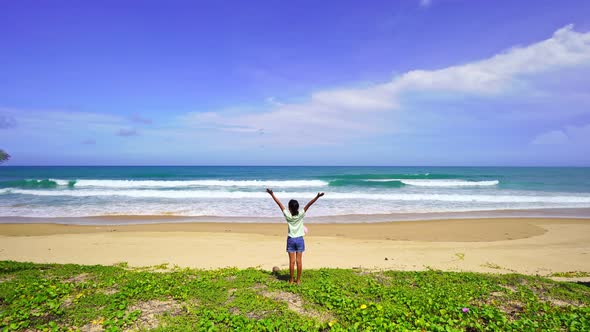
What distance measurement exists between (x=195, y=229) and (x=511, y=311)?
12698 mm

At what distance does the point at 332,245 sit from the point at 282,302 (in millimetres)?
6141

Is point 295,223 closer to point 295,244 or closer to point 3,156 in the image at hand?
point 295,244

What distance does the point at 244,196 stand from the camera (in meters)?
27.5

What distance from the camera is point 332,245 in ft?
38.0

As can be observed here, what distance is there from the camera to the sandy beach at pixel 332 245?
31.0 ft

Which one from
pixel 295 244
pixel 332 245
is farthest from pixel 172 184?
pixel 295 244

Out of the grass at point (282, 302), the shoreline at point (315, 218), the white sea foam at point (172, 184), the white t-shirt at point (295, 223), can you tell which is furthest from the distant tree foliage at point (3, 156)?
the white sea foam at point (172, 184)

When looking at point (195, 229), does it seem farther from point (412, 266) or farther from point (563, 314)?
point (563, 314)

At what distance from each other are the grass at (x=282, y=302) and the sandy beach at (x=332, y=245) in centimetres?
210

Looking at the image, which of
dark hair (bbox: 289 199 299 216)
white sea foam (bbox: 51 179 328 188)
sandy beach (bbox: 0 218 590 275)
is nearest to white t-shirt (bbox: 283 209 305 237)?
dark hair (bbox: 289 199 299 216)

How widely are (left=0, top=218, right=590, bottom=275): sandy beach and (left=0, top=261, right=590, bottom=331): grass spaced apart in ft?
6.88

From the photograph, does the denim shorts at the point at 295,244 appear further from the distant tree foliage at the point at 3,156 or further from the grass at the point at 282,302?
the distant tree foliage at the point at 3,156

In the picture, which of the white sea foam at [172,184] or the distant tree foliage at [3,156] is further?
Result: the white sea foam at [172,184]

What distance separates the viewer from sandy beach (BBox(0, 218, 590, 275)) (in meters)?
9.46
